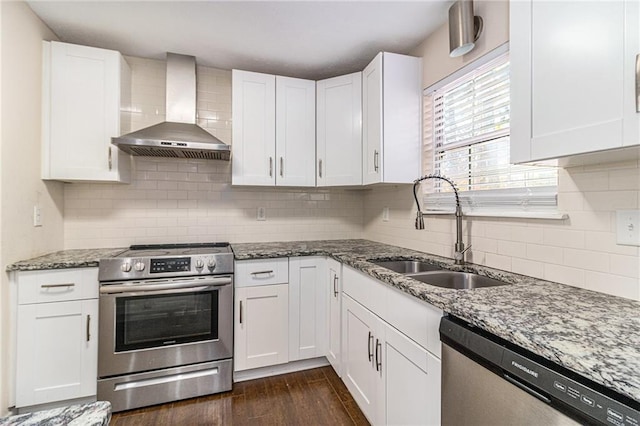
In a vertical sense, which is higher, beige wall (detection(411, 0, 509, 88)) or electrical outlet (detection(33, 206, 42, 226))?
beige wall (detection(411, 0, 509, 88))

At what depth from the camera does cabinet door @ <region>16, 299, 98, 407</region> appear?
5.63 feet

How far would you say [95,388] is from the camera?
182cm

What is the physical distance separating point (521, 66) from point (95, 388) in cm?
279

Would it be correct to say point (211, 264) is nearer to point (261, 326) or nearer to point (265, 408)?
point (261, 326)

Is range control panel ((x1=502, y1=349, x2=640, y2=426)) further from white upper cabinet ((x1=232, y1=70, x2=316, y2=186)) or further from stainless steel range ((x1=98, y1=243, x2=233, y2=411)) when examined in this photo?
white upper cabinet ((x1=232, y1=70, x2=316, y2=186))

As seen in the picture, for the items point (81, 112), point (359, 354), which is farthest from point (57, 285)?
point (359, 354)

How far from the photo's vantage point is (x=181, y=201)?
2.51 m

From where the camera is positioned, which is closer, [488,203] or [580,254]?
[580,254]

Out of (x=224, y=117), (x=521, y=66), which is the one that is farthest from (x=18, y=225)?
(x=521, y=66)

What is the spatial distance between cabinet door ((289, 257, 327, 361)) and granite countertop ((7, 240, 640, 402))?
77 cm

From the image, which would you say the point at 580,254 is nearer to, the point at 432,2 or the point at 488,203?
the point at 488,203

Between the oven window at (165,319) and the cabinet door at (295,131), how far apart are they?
1.11 meters

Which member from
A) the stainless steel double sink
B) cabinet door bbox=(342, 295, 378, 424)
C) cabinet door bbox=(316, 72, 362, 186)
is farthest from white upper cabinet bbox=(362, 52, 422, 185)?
cabinet door bbox=(342, 295, 378, 424)

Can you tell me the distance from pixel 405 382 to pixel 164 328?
1.52 metres
